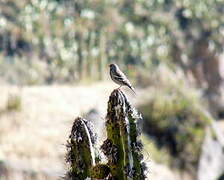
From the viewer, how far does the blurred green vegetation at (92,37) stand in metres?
24.7

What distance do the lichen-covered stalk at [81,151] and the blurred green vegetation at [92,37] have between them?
17.1 meters

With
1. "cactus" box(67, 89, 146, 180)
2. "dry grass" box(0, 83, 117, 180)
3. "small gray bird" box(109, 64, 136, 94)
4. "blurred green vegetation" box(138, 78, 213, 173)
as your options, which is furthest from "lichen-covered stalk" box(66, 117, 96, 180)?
"blurred green vegetation" box(138, 78, 213, 173)

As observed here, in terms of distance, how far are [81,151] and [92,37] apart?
69.5ft

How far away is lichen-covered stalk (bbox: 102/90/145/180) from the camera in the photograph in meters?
4.36

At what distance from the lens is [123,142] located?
4.36m

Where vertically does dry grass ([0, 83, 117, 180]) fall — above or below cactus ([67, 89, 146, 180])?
above

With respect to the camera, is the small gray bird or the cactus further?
the small gray bird

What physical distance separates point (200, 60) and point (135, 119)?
25327mm

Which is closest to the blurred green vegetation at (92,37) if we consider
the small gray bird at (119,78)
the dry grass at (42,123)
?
the dry grass at (42,123)

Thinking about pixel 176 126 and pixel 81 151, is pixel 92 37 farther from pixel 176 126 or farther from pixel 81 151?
pixel 81 151

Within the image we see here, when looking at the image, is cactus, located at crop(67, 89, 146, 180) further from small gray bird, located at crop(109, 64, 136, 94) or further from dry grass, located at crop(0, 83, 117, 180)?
dry grass, located at crop(0, 83, 117, 180)

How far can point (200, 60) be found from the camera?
1160 inches

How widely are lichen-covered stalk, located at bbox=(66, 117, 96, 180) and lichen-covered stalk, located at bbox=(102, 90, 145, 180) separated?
24 cm

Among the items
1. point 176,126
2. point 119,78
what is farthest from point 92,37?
point 119,78
